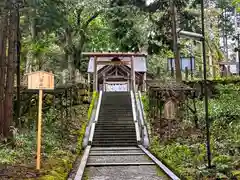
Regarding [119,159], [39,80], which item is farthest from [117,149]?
[39,80]

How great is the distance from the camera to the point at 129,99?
2180cm

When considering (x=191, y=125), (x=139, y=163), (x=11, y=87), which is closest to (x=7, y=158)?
(x=11, y=87)

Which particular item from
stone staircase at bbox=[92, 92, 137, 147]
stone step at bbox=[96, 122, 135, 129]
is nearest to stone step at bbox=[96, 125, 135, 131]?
stone staircase at bbox=[92, 92, 137, 147]

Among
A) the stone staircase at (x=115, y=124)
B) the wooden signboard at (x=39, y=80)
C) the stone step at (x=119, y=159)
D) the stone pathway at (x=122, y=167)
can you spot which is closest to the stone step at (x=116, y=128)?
the stone staircase at (x=115, y=124)

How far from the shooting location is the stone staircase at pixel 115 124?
596 inches

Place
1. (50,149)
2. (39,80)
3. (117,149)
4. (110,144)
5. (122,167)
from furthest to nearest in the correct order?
(110,144) → (117,149) → (50,149) → (122,167) → (39,80)

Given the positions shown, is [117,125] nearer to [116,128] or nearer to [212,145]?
[116,128]

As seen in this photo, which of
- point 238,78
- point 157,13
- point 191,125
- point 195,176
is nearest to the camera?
point 195,176

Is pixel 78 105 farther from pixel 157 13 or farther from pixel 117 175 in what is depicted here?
pixel 117 175

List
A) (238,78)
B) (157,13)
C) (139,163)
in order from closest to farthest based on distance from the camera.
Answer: (139,163)
(157,13)
(238,78)

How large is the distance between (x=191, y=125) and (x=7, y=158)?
9.31 metres

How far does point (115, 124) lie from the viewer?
56.0 ft

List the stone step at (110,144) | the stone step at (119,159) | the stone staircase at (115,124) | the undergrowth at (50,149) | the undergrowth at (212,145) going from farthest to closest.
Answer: the stone staircase at (115,124) → the stone step at (110,144) → the stone step at (119,159) → the undergrowth at (50,149) → the undergrowth at (212,145)

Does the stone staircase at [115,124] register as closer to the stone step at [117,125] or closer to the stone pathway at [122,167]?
the stone step at [117,125]
